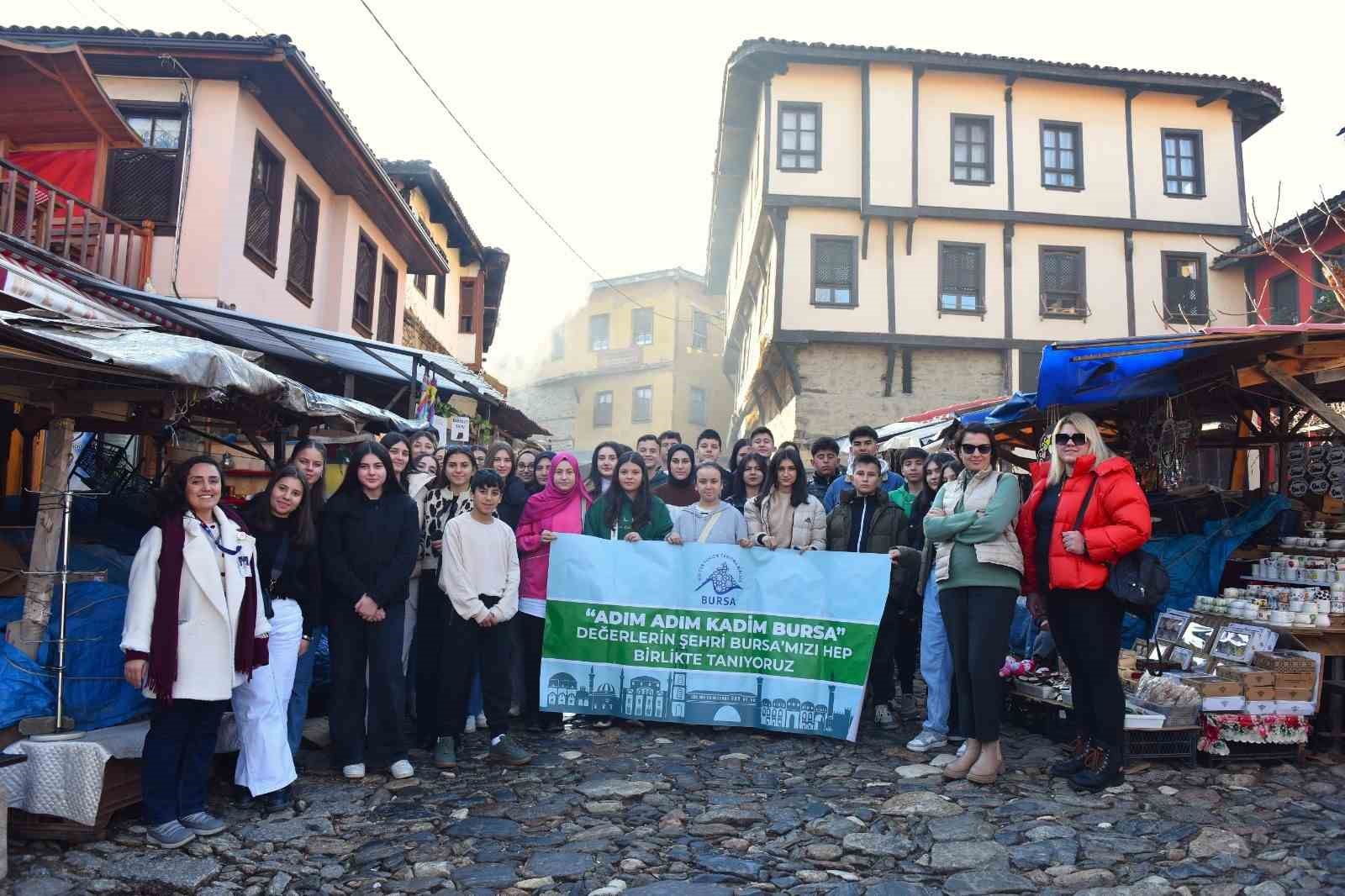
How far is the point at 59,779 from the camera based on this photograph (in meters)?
4.06

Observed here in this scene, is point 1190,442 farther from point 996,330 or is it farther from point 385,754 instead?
point 996,330

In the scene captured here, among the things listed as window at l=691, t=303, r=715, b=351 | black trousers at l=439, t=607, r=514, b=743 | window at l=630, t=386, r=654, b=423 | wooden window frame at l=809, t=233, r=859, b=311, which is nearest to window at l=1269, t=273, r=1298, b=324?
wooden window frame at l=809, t=233, r=859, b=311

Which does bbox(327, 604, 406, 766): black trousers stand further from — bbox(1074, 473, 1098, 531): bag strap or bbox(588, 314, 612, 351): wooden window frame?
bbox(588, 314, 612, 351): wooden window frame

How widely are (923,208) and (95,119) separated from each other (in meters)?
16.3

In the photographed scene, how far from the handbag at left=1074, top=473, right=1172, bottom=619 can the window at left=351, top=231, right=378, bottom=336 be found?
14596 millimetres

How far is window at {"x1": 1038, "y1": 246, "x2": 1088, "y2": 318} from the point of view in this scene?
21.3 metres

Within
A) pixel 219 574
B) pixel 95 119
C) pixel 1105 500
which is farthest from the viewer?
pixel 95 119

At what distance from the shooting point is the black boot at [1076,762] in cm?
513

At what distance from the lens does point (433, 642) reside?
5750mm

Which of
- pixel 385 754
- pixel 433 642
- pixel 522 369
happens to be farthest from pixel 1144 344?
pixel 522 369

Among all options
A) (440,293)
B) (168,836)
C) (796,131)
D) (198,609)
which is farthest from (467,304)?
(168,836)

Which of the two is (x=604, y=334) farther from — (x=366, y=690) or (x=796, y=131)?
(x=366, y=690)

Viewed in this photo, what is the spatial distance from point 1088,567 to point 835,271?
16.8 meters

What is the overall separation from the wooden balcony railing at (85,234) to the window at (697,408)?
1299 inches
